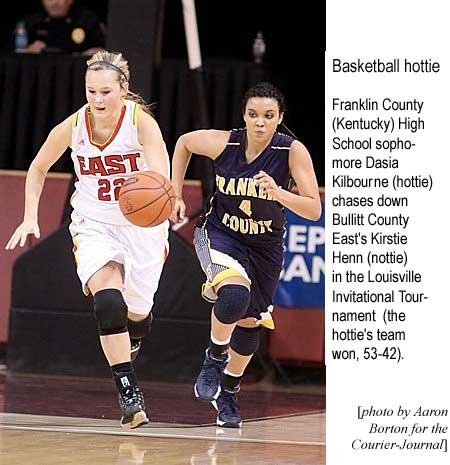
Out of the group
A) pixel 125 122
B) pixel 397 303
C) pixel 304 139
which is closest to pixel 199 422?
pixel 125 122

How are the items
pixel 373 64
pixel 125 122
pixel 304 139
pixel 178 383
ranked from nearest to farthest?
pixel 373 64 → pixel 125 122 → pixel 178 383 → pixel 304 139

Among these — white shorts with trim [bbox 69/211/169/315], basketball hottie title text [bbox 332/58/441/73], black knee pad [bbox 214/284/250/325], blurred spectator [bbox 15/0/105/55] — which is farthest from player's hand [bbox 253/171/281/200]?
blurred spectator [bbox 15/0/105/55]

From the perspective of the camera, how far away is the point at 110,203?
20.5 ft

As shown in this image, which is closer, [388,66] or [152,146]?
[388,66]

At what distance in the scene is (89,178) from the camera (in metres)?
6.23

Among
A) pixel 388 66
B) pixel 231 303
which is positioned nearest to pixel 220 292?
pixel 231 303

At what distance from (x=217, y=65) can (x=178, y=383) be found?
254 cm

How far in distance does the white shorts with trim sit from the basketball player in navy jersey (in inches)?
9.5

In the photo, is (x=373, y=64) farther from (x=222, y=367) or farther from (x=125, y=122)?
(x=222, y=367)

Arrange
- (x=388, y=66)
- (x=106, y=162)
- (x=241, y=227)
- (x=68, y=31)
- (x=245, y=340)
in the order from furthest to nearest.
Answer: (x=68, y=31) < (x=245, y=340) < (x=241, y=227) < (x=106, y=162) < (x=388, y=66)

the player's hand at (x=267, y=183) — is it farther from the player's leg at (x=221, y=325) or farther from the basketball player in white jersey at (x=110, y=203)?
the player's leg at (x=221, y=325)

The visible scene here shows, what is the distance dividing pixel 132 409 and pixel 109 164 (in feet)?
4.03

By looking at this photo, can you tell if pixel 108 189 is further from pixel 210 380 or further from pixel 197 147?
pixel 210 380

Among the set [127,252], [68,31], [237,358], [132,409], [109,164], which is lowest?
[132,409]
